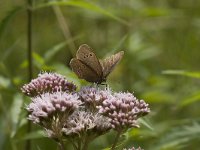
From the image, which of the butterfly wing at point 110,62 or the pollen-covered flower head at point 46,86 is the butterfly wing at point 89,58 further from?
the pollen-covered flower head at point 46,86

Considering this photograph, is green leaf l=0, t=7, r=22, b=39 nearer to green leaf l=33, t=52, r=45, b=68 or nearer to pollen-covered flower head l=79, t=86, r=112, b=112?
green leaf l=33, t=52, r=45, b=68

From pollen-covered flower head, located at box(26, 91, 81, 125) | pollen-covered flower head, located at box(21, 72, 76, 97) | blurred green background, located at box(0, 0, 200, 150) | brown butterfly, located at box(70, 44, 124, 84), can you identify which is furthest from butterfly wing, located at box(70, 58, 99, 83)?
blurred green background, located at box(0, 0, 200, 150)

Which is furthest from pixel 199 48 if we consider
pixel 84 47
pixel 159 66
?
pixel 84 47

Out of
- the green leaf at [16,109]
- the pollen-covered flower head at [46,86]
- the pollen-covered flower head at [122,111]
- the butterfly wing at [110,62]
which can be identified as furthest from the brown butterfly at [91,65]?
the green leaf at [16,109]

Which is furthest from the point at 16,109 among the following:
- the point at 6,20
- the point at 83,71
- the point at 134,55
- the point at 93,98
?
the point at 134,55

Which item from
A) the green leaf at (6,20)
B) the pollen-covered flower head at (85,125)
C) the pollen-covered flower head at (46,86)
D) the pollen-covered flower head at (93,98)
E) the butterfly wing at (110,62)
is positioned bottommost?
the pollen-covered flower head at (85,125)

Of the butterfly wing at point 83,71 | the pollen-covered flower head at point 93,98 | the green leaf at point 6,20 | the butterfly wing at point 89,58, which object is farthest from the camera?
the green leaf at point 6,20

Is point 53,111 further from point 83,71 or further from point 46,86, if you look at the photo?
point 83,71
